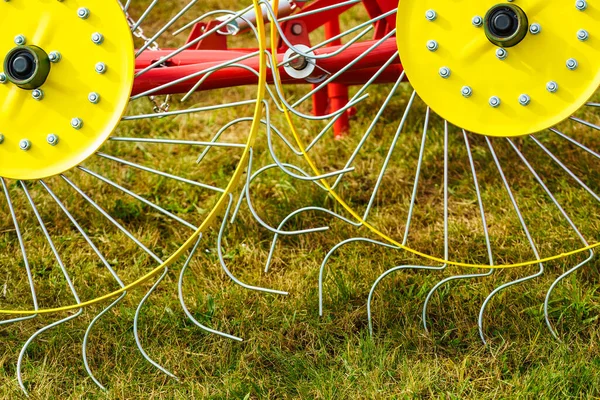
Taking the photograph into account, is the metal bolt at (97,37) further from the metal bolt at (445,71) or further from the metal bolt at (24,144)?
the metal bolt at (445,71)

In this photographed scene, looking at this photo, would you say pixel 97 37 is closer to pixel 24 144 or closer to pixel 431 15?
pixel 24 144

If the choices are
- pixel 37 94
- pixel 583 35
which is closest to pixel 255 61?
pixel 37 94

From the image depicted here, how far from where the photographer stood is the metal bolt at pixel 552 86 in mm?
1809

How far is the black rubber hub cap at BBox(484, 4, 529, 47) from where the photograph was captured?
1.78 m

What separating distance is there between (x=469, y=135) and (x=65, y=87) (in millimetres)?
1610

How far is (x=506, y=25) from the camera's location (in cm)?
178

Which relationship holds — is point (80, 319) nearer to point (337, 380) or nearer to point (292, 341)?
point (292, 341)

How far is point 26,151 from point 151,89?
14.8 inches

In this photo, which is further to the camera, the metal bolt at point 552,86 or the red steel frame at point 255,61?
the red steel frame at point 255,61

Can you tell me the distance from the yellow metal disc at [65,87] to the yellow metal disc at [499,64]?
679mm

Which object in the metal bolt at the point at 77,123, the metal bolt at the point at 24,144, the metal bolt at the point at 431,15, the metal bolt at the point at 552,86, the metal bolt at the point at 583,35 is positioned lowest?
the metal bolt at the point at 24,144

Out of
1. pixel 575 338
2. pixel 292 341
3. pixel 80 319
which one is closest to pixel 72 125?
pixel 80 319

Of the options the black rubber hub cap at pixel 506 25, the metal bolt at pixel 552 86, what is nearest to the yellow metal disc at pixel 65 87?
the black rubber hub cap at pixel 506 25

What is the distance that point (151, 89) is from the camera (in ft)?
6.81
